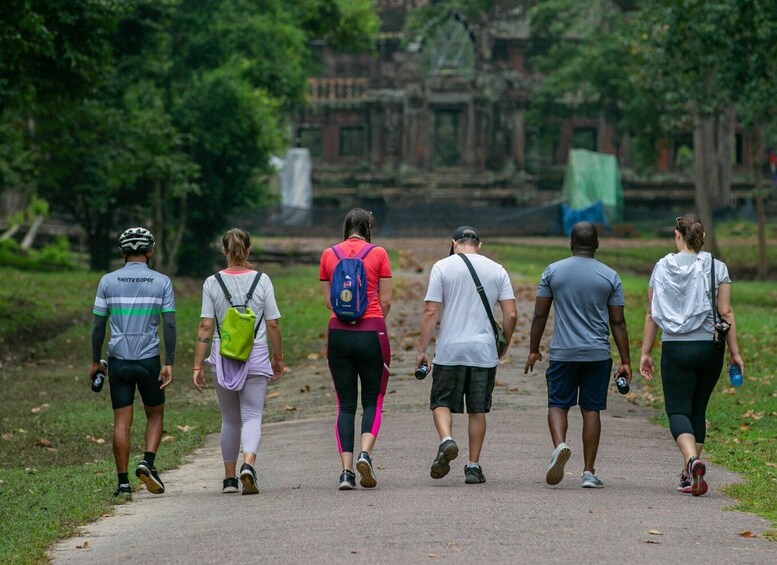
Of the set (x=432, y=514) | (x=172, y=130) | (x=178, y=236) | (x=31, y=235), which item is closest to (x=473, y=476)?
(x=432, y=514)

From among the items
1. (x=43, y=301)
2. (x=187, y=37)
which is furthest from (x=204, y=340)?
(x=187, y=37)

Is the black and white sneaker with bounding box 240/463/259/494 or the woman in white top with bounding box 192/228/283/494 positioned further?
the woman in white top with bounding box 192/228/283/494

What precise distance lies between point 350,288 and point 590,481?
2106 millimetres

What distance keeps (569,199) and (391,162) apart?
32.0ft

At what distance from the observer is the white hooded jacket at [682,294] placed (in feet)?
33.0

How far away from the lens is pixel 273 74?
39125 millimetres

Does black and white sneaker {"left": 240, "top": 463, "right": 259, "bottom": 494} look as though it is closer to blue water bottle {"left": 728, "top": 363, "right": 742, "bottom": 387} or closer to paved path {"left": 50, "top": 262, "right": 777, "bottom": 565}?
paved path {"left": 50, "top": 262, "right": 777, "bottom": 565}

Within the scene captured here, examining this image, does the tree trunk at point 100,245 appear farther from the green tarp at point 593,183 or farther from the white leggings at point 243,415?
the white leggings at point 243,415

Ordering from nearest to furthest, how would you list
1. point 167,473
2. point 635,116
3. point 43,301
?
point 167,473 < point 43,301 < point 635,116

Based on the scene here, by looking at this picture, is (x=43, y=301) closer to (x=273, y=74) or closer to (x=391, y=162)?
(x=273, y=74)

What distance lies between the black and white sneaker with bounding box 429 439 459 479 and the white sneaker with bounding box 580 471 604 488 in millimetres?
898

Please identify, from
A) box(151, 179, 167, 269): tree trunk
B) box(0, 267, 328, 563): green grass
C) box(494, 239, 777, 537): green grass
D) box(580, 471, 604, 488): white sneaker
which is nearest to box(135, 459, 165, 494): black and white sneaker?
box(0, 267, 328, 563): green grass

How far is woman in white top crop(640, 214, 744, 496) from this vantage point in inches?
396

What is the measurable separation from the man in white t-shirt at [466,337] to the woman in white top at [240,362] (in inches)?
43.2
